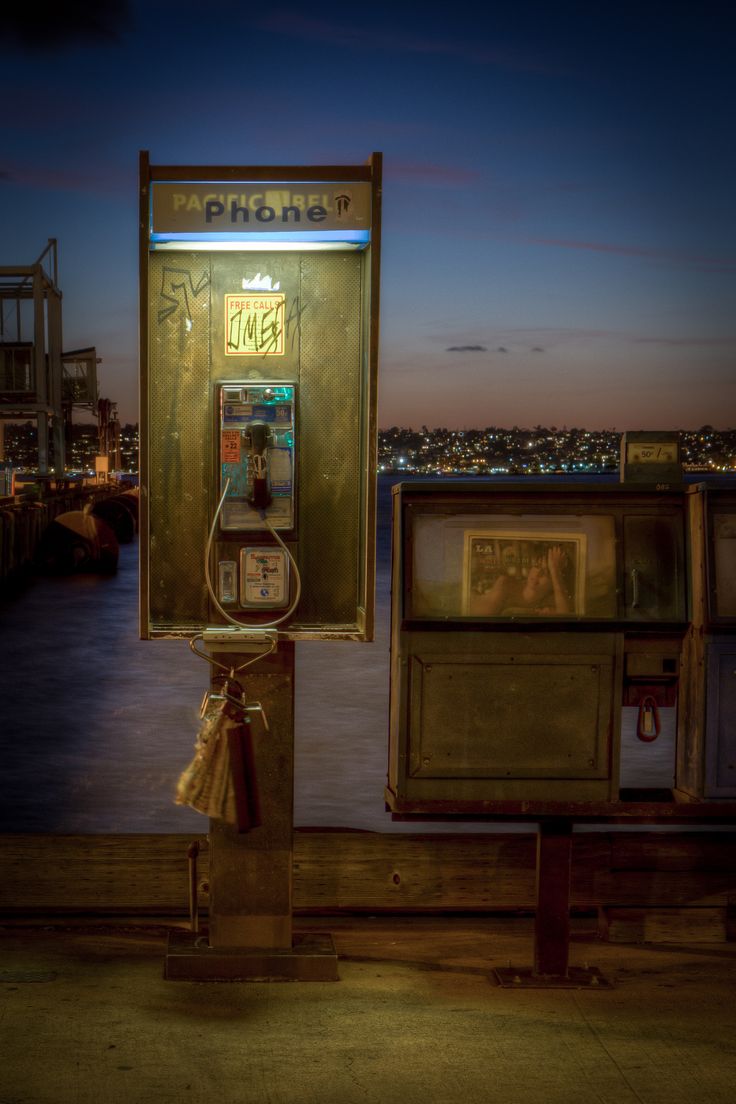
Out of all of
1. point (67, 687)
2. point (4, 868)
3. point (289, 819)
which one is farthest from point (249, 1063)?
point (67, 687)

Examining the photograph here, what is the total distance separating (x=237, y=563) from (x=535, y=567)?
116cm

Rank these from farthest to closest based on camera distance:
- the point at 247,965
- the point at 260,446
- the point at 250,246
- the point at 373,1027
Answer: the point at 250,246 → the point at 260,446 → the point at 247,965 → the point at 373,1027

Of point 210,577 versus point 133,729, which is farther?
point 133,729

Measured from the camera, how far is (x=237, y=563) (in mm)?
4633

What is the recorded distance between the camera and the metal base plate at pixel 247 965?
4.32 metres

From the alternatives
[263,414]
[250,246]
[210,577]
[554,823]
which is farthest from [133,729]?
[554,823]

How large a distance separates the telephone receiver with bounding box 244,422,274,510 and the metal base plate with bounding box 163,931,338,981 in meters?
1.66

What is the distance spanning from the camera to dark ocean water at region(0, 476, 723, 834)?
8953 mm

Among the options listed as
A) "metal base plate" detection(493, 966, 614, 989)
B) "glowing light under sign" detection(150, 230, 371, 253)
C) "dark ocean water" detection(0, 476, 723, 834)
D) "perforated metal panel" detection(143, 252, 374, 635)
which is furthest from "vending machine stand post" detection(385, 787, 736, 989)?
"dark ocean water" detection(0, 476, 723, 834)

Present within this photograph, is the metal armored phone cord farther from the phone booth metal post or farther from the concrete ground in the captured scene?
the concrete ground

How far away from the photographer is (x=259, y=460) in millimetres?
4520

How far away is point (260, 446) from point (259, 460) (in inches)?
2.1

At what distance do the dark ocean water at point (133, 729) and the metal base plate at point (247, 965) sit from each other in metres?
3.82

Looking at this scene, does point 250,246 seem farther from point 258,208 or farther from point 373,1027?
point 373,1027
